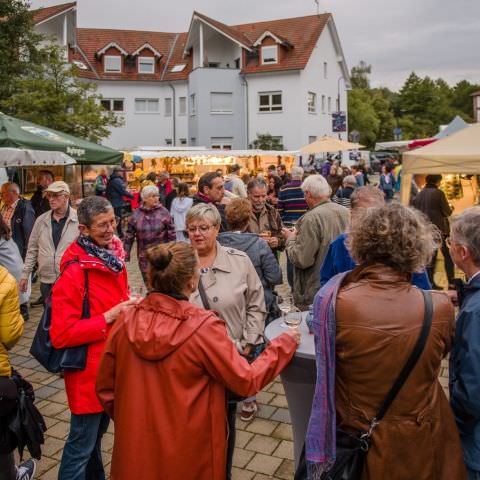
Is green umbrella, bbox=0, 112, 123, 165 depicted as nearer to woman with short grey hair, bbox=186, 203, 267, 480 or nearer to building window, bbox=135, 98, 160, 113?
woman with short grey hair, bbox=186, 203, 267, 480

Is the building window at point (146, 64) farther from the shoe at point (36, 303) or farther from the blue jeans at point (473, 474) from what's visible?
the blue jeans at point (473, 474)

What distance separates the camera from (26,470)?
361cm

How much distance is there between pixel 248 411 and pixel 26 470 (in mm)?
1840

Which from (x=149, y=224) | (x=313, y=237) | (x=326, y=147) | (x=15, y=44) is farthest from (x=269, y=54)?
(x=313, y=237)

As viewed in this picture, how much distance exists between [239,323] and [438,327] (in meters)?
1.52

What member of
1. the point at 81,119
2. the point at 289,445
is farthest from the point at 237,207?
the point at 81,119

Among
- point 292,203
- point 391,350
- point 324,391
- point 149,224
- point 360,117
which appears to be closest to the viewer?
point 391,350

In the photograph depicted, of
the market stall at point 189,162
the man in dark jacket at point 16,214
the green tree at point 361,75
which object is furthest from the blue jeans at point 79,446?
the green tree at point 361,75

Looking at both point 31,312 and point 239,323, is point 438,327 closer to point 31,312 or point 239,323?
point 239,323

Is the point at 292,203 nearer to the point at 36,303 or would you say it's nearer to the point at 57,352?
the point at 36,303

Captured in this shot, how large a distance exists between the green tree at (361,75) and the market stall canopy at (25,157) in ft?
253

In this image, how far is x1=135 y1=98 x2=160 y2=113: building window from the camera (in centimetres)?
4031

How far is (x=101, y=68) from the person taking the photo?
131ft

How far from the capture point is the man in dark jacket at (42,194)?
975 centimetres
